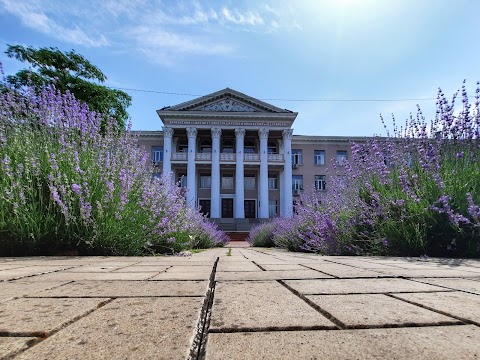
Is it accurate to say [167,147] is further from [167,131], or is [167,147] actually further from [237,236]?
[237,236]

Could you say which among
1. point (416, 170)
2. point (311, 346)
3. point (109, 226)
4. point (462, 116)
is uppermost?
point (462, 116)

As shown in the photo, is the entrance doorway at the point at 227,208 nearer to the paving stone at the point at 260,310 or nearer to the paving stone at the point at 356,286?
the paving stone at the point at 356,286

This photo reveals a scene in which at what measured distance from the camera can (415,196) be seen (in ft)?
14.1

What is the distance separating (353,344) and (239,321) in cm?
32

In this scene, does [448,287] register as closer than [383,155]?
Yes

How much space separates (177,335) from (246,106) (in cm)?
3593

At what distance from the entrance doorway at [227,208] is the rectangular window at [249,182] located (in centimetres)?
232

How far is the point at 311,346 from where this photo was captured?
2.63 ft

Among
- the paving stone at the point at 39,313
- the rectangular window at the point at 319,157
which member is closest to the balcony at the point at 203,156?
the rectangular window at the point at 319,157

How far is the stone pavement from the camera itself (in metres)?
0.77

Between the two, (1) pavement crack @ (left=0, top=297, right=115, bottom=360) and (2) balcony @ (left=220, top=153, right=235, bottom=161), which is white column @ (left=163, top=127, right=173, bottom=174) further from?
(1) pavement crack @ (left=0, top=297, right=115, bottom=360)

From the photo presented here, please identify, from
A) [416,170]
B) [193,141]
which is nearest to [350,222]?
[416,170]

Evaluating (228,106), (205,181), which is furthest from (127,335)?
(205,181)

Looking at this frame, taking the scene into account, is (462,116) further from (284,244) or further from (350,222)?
(284,244)
